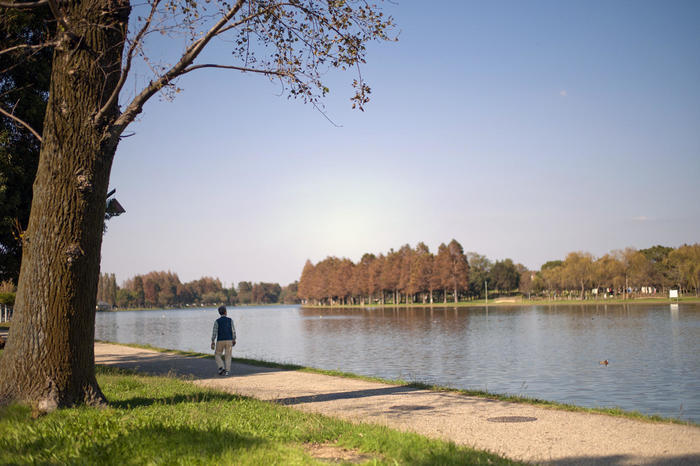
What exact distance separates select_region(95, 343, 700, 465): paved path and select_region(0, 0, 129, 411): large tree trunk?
4.19 meters

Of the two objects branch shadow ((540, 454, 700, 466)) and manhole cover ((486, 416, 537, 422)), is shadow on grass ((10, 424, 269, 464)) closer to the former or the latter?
branch shadow ((540, 454, 700, 466))

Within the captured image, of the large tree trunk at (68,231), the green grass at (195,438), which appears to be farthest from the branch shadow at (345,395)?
the large tree trunk at (68,231)

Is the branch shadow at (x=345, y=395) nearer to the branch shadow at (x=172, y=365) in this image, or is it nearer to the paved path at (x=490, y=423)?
the paved path at (x=490, y=423)

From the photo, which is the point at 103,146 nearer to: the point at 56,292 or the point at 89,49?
the point at 89,49

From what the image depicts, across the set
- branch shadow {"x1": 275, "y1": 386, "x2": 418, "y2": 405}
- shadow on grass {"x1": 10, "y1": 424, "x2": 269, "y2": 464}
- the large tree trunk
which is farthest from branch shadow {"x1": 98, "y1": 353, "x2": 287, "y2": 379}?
shadow on grass {"x1": 10, "y1": 424, "x2": 269, "y2": 464}

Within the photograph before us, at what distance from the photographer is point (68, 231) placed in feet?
29.3

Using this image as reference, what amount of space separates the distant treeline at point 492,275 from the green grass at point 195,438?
11688cm

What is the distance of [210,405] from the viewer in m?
9.80

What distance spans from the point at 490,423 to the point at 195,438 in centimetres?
477

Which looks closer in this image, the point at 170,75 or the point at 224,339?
the point at 170,75

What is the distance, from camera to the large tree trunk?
8.78m

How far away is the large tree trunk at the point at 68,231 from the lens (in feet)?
28.8

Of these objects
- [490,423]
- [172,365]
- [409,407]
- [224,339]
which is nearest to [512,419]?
[490,423]

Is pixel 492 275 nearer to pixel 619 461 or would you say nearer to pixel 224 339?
pixel 224 339
